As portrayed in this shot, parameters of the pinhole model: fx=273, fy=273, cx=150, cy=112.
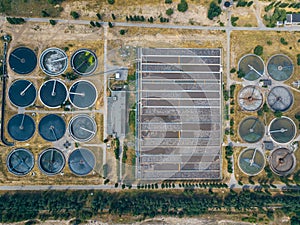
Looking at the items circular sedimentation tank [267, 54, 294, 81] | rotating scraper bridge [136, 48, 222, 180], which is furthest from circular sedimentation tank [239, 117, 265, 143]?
circular sedimentation tank [267, 54, 294, 81]

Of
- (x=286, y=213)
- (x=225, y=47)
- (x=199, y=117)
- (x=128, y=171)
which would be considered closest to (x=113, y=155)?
(x=128, y=171)

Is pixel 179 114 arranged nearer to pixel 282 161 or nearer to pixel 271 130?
pixel 271 130

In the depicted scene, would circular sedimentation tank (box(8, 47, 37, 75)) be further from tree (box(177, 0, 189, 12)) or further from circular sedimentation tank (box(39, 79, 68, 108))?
tree (box(177, 0, 189, 12))

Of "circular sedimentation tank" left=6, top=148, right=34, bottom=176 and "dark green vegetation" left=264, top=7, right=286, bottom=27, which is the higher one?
"dark green vegetation" left=264, top=7, right=286, bottom=27

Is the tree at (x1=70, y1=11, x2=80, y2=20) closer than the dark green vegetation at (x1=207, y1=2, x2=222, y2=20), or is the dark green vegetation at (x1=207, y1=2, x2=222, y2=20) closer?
the tree at (x1=70, y1=11, x2=80, y2=20)

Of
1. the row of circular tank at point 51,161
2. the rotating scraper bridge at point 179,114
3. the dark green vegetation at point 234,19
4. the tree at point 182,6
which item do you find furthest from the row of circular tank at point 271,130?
the row of circular tank at point 51,161

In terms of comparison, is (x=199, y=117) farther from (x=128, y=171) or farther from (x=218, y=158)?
(x=128, y=171)

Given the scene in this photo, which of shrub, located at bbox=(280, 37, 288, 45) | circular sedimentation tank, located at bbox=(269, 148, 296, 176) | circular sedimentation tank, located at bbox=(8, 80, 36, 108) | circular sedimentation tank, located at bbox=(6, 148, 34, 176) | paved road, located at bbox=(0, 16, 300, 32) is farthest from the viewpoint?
shrub, located at bbox=(280, 37, 288, 45)

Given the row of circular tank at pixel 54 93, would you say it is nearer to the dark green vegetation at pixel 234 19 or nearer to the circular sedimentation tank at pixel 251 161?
the dark green vegetation at pixel 234 19
